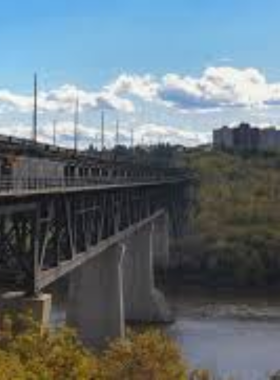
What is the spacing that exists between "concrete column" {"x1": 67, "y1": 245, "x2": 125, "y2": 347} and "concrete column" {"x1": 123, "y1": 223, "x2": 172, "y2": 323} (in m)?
16.2

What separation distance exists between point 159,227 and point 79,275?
49.8m

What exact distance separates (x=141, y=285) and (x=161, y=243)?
29.2 m

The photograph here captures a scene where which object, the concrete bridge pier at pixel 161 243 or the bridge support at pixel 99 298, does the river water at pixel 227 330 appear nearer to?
the bridge support at pixel 99 298

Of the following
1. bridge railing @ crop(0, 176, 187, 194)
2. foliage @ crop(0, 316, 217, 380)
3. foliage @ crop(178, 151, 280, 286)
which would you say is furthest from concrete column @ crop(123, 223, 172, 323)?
foliage @ crop(0, 316, 217, 380)

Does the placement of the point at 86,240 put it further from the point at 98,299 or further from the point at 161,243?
the point at 161,243

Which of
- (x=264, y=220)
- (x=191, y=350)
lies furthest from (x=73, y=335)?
(x=264, y=220)

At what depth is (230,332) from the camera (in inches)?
3580

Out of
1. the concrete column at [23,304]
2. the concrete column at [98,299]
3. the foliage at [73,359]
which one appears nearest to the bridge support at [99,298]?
the concrete column at [98,299]

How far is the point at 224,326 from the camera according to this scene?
94688 millimetres

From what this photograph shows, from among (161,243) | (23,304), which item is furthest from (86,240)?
(161,243)

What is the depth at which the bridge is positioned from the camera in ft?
145

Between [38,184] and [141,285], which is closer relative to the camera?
[38,184]

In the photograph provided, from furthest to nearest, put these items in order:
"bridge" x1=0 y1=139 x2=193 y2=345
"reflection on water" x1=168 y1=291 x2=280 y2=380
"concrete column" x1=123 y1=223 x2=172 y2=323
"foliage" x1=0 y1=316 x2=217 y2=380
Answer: "concrete column" x1=123 y1=223 x2=172 y2=323 → "reflection on water" x1=168 y1=291 x2=280 y2=380 → "bridge" x1=0 y1=139 x2=193 y2=345 → "foliage" x1=0 y1=316 x2=217 y2=380

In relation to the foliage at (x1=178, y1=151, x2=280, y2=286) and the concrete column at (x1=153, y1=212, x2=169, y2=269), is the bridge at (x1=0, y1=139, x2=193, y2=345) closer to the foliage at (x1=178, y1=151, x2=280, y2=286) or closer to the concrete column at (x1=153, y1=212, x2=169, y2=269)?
the concrete column at (x1=153, y1=212, x2=169, y2=269)
